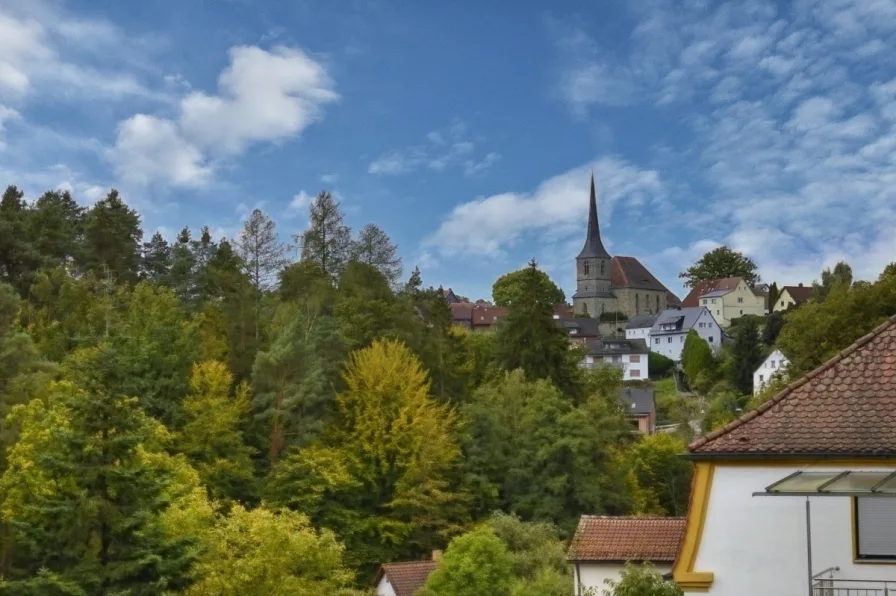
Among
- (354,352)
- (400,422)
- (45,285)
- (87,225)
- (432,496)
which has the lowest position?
(432,496)

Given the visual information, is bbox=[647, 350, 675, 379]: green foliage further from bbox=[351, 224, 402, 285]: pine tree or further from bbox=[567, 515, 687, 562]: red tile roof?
bbox=[567, 515, 687, 562]: red tile roof

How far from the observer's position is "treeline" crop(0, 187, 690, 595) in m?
20.6

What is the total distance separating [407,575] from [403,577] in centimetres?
28

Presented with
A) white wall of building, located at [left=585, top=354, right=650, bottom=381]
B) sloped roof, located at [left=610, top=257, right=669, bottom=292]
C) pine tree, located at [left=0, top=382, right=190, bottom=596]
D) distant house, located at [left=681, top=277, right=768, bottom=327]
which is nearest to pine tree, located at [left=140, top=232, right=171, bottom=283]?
pine tree, located at [left=0, top=382, right=190, bottom=596]

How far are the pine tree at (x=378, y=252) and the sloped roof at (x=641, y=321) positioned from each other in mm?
66628

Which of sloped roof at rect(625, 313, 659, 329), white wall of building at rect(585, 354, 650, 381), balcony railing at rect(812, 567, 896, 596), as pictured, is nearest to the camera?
balcony railing at rect(812, 567, 896, 596)

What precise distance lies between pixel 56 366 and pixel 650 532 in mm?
24972

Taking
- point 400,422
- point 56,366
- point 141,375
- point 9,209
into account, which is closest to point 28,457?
point 56,366

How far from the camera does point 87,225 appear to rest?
5638cm

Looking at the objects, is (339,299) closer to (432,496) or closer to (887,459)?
(432,496)

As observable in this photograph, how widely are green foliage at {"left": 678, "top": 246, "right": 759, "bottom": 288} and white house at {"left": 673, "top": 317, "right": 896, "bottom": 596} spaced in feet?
427

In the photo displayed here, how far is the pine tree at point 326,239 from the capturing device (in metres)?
56.8

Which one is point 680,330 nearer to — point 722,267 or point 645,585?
point 722,267

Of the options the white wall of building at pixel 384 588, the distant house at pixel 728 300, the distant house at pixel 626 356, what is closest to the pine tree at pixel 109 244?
the white wall of building at pixel 384 588
